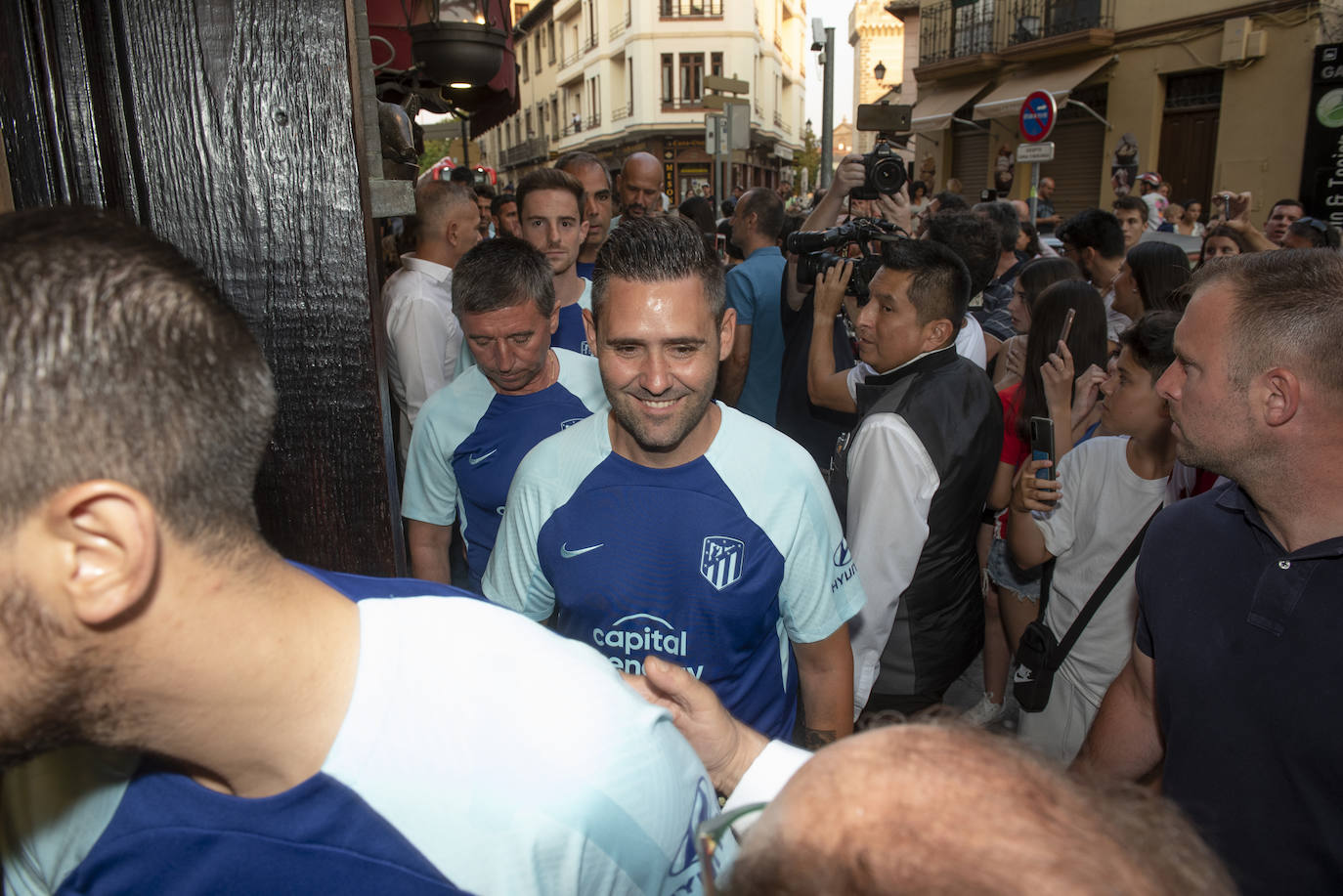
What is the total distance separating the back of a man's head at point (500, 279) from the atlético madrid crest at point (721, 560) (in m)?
1.46

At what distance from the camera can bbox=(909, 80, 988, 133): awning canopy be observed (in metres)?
21.9

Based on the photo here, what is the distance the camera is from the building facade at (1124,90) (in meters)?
14.5

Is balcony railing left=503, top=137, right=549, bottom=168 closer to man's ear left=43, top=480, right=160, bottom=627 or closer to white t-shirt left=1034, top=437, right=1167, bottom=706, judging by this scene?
white t-shirt left=1034, top=437, right=1167, bottom=706

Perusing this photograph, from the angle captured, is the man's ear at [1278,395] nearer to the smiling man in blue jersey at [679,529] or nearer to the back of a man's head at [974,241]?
the smiling man in blue jersey at [679,529]

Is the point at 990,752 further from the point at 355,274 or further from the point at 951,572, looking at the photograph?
the point at 951,572

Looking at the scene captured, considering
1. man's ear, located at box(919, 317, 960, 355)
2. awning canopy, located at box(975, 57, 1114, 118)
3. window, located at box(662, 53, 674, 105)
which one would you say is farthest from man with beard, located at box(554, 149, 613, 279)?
window, located at box(662, 53, 674, 105)

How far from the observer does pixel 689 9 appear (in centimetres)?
4044

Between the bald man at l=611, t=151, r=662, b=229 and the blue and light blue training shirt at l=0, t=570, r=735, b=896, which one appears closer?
the blue and light blue training shirt at l=0, t=570, r=735, b=896

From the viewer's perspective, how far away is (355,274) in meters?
1.36

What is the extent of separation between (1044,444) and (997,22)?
2255cm

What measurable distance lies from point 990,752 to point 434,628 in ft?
2.13

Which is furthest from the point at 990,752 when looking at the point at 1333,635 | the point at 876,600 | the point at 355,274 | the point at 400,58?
the point at 400,58

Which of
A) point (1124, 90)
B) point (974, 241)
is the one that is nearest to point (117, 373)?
point (974, 241)

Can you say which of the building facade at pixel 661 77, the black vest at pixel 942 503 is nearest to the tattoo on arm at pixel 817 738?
the black vest at pixel 942 503
